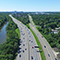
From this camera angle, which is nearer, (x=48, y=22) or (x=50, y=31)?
(x=50, y=31)

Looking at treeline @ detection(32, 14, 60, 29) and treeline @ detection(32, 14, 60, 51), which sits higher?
treeline @ detection(32, 14, 60, 29)

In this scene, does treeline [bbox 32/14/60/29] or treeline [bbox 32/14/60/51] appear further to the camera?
treeline [bbox 32/14/60/29]

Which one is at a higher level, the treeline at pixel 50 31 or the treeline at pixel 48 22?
the treeline at pixel 48 22

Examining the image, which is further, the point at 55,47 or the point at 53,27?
the point at 53,27

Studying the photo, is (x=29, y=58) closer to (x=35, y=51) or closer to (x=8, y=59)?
(x=35, y=51)

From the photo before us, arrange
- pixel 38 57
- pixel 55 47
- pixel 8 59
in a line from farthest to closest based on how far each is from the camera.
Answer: pixel 55 47 → pixel 38 57 → pixel 8 59

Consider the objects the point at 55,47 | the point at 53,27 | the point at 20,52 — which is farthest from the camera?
the point at 53,27

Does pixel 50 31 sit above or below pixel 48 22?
below

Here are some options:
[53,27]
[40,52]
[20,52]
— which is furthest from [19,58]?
[53,27]

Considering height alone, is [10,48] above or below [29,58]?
above

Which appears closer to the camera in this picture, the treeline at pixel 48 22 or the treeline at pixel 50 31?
the treeline at pixel 50 31

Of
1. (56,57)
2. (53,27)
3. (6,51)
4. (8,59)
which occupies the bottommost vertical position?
(56,57)
